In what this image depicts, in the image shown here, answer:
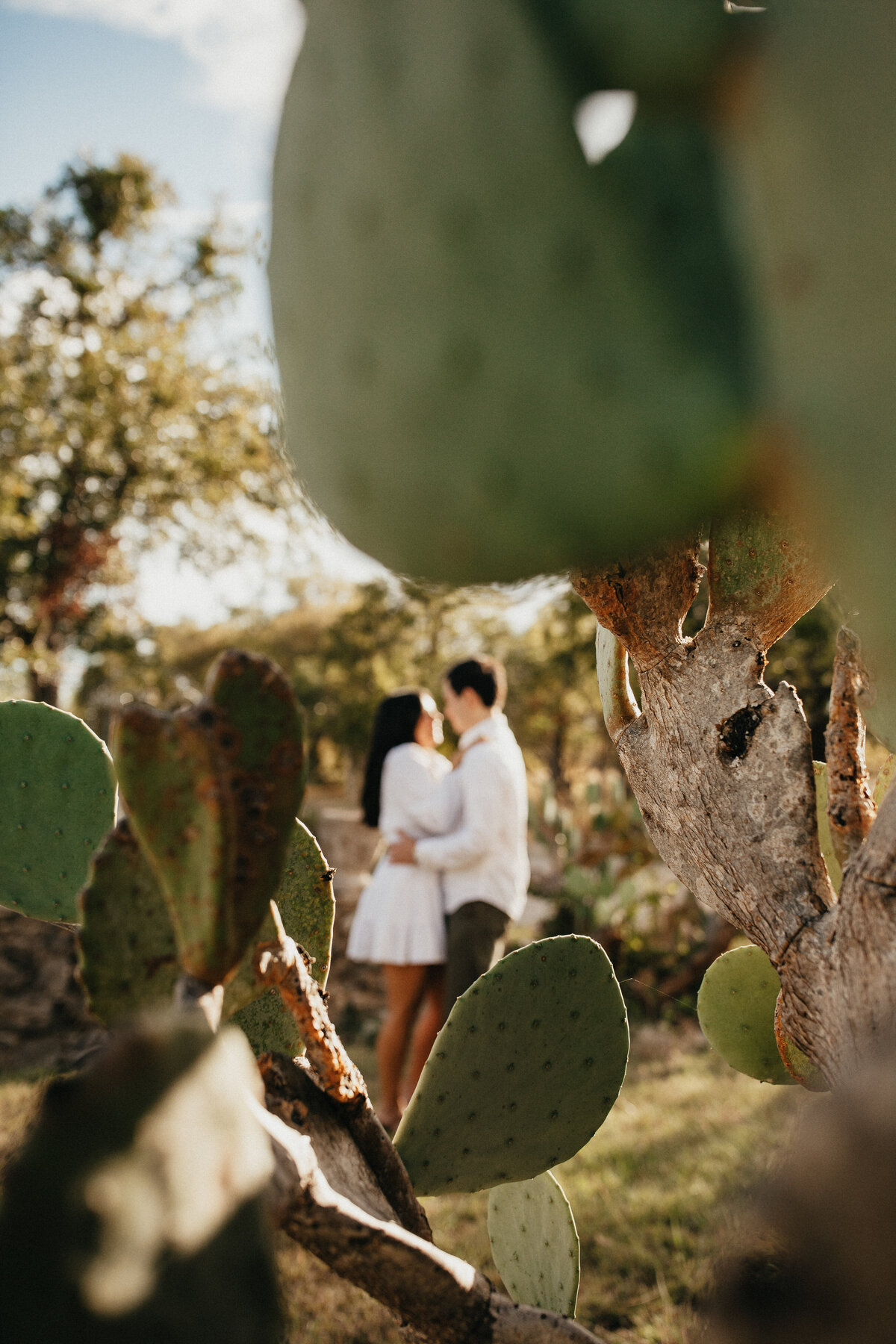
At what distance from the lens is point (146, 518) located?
1101 centimetres

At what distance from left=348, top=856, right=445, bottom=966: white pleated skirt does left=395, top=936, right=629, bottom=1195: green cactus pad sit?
225 centimetres

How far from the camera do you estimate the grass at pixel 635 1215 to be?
1.97m

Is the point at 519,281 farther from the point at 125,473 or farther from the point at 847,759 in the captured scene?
the point at 125,473

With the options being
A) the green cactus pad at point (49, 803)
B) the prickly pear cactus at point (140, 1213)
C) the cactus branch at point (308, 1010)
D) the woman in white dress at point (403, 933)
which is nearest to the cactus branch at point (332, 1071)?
the cactus branch at point (308, 1010)

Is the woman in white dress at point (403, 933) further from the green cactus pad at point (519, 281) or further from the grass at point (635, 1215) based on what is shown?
the green cactus pad at point (519, 281)

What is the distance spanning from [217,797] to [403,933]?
A: 8.69 feet

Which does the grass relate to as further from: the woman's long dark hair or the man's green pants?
the woman's long dark hair

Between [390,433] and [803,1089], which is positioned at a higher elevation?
[390,433]

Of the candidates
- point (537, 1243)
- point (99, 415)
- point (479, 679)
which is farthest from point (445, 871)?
point (99, 415)

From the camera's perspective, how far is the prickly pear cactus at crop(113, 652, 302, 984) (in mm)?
406

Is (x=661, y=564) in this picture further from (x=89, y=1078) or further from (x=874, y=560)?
(x=89, y=1078)

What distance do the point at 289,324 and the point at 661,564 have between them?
11.4 inches

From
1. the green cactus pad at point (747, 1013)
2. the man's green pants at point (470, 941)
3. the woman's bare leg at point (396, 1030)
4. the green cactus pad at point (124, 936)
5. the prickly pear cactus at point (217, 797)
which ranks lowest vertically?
the woman's bare leg at point (396, 1030)

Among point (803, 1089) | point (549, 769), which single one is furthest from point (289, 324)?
point (549, 769)
